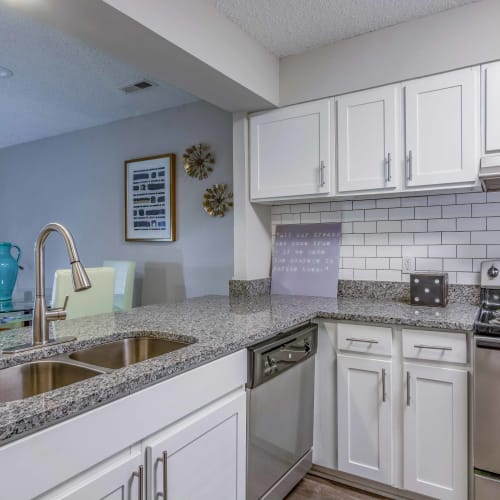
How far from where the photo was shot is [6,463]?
0.79 meters

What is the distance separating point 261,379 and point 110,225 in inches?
110

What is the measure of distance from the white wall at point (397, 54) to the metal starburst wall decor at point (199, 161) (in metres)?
0.88

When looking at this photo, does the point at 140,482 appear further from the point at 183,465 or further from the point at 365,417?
the point at 365,417

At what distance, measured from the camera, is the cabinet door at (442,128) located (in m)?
1.99

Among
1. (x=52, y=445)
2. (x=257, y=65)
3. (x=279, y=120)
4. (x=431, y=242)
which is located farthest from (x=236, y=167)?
(x=52, y=445)

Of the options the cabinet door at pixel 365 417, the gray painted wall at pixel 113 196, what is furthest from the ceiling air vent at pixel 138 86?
the cabinet door at pixel 365 417

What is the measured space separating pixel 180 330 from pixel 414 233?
155 cm

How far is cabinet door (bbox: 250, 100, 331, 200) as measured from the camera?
2.41m

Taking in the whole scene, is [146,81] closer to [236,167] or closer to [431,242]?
[236,167]

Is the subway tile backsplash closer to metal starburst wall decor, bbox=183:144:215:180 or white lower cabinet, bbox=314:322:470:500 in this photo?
white lower cabinet, bbox=314:322:470:500

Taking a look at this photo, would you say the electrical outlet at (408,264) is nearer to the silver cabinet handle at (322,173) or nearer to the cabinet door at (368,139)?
the cabinet door at (368,139)

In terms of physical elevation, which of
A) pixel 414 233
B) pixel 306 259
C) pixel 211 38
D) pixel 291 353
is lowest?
pixel 291 353

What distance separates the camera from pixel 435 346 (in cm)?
180

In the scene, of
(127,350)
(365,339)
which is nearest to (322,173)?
(365,339)
